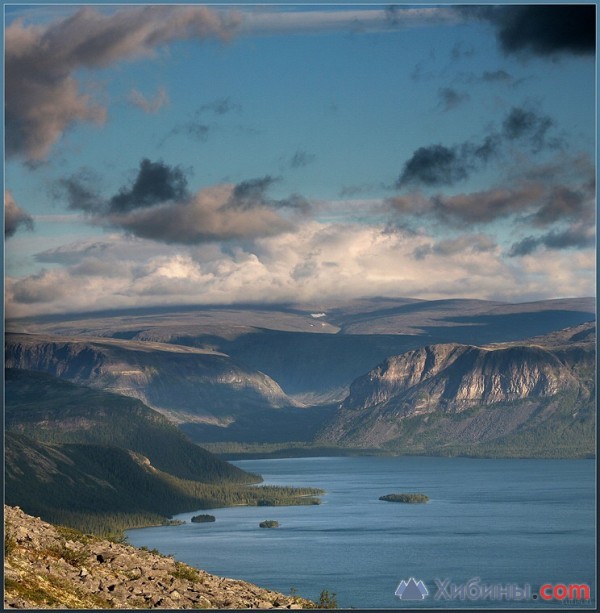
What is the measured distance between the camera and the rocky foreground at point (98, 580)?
29312 mm

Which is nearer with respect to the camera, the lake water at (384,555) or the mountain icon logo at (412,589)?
the mountain icon logo at (412,589)

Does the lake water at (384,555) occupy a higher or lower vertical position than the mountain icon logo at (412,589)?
higher

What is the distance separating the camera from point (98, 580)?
31453 mm

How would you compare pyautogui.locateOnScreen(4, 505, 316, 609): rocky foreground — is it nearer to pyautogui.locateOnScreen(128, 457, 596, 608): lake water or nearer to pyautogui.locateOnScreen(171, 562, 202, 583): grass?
pyautogui.locateOnScreen(171, 562, 202, 583): grass

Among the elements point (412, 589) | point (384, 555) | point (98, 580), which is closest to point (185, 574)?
point (98, 580)

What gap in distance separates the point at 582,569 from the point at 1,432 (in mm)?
118786

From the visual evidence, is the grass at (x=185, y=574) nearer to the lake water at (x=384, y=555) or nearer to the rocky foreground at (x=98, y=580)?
the rocky foreground at (x=98, y=580)

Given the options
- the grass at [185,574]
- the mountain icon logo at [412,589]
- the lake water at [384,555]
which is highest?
the lake water at [384,555]

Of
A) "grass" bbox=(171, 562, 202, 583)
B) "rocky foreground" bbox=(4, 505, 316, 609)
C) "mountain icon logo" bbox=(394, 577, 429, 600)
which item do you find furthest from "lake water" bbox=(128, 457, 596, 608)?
"rocky foreground" bbox=(4, 505, 316, 609)

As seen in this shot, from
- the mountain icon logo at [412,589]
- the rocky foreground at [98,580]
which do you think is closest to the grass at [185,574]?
the rocky foreground at [98,580]

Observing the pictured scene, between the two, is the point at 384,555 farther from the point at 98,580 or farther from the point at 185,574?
the point at 98,580

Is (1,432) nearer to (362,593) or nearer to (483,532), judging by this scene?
(362,593)

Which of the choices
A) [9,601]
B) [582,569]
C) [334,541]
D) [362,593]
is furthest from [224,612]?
[334,541]

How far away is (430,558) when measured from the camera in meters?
144
